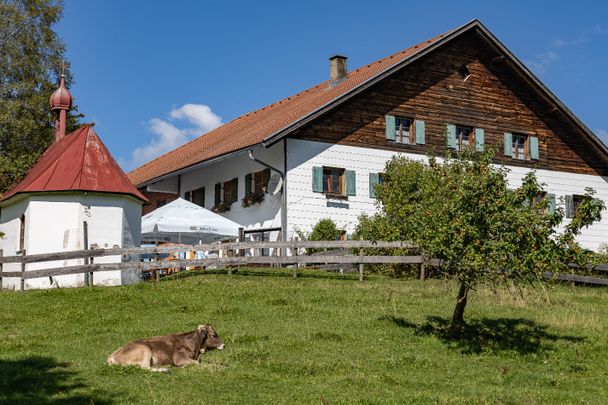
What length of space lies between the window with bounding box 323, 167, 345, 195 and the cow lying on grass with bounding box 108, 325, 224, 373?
60.3 feet

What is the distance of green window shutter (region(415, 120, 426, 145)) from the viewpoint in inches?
1286

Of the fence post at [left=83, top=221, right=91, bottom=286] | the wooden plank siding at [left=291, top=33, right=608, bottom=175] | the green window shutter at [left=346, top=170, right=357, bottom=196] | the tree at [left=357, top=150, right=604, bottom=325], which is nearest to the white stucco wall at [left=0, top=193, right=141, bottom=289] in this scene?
the fence post at [left=83, top=221, right=91, bottom=286]

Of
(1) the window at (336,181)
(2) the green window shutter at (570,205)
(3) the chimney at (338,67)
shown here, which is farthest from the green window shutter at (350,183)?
(2) the green window shutter at (570,205)

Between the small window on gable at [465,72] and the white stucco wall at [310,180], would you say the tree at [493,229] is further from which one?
the small window on gable at [465,72]

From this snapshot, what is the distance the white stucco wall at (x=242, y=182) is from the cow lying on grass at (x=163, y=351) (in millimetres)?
17489

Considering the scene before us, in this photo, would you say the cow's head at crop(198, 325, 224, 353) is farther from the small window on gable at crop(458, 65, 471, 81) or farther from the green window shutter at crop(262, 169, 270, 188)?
the small window on gable at crop(458, 65, 471, 81)

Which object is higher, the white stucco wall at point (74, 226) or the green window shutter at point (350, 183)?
the green window shutter at point (350, 183)

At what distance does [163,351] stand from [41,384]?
197 cm

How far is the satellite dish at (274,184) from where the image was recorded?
29625 mm

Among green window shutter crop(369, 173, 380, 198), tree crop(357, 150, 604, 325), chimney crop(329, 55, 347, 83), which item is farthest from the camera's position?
chimney crop(329, 55, 347, 83)

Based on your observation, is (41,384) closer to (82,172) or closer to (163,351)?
(163,351)

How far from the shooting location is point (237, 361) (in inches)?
479

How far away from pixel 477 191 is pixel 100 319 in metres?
7.87

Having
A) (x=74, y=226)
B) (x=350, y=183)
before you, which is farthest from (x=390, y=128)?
(x=74, y=226)
